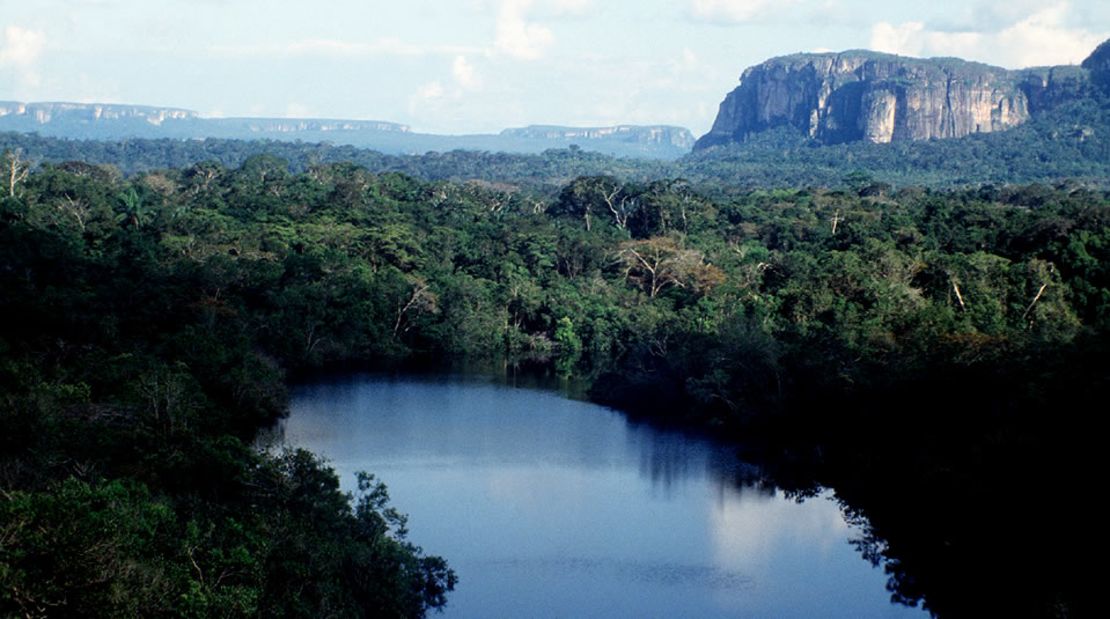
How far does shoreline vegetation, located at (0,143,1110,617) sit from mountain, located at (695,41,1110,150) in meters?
79.9

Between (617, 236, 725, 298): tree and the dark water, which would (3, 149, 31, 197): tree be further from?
the dark water

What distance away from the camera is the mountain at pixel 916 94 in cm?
14562

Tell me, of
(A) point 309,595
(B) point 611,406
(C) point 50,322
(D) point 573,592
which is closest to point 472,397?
(B) point 611,406

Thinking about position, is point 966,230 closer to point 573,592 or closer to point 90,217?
point 573,592

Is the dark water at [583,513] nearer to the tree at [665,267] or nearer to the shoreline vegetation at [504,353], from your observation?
the shoreline vegetation at [504,353]

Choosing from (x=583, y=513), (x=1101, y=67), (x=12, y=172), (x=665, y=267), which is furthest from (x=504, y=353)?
(x=1101, y=67)

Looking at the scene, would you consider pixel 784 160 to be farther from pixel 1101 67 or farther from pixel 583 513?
pixel 583 513

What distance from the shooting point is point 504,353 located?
4872cm

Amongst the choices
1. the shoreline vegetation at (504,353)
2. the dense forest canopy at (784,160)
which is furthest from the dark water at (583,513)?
the dense forest canopy at (784,160)

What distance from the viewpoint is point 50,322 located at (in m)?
33.0

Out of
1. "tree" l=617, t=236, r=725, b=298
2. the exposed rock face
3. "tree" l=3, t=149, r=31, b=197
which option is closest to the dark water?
"tree" l=617, t=236, r=725, b=298

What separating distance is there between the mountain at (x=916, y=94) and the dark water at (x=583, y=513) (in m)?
119

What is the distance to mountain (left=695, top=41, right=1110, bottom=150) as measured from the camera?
478 ft

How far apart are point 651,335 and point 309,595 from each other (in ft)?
82.3
